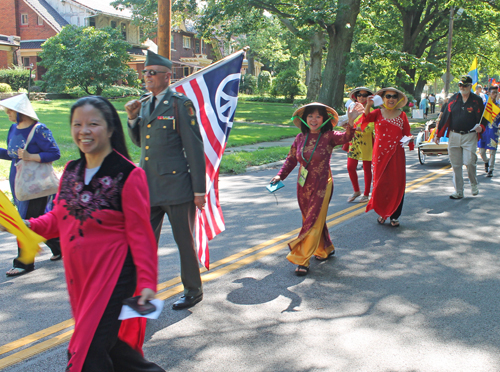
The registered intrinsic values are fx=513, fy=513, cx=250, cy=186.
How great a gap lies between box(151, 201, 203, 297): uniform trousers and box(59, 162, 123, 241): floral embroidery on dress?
1.63m

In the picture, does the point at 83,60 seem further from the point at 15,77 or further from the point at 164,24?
the point at 164,24

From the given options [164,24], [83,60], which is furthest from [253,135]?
[83,60]

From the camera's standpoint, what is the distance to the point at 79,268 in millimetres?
2631

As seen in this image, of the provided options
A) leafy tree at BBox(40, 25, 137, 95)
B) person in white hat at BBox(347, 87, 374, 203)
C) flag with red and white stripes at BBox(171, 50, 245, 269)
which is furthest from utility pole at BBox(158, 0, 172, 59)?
leafy tree at BBox(40, 25, 137, 95)

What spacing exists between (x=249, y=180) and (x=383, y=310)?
692 centimetres

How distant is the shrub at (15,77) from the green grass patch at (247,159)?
25265mm

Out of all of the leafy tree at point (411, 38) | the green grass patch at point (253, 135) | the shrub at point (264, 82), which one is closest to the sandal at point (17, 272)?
the green grass patch at point (253, 135)

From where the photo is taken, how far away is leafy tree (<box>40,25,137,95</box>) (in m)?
34.6

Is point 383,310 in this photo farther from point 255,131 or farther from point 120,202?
point 255,131

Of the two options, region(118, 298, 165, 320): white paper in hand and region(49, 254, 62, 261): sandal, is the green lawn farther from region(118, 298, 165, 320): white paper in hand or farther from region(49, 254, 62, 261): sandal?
region(118, 298, 165, 320): white paper in hand

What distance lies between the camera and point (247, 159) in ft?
44.0

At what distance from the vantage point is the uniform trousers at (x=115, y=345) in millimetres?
2477

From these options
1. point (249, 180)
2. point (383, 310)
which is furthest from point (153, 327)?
point (249, 180)

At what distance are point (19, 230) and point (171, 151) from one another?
186 centimetres
